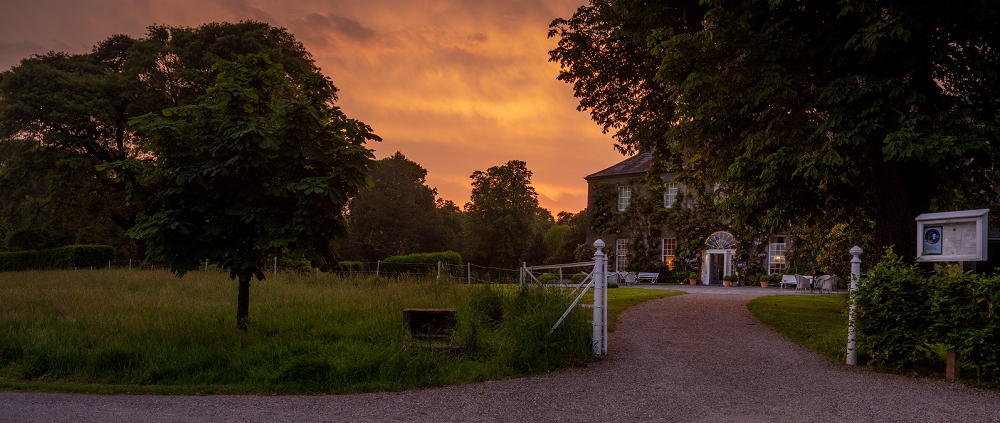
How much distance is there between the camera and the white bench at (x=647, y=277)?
108 feet

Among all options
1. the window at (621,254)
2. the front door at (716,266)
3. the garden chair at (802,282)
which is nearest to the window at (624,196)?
the window at (621,254)

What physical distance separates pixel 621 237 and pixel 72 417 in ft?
105

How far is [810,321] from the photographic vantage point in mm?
13039

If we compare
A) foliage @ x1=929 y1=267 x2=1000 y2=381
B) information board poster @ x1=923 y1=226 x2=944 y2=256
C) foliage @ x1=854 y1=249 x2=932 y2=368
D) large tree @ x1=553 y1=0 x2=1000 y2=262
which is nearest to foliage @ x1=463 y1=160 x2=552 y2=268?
large tree @ x1=553 y1=0 x2=1000 y2=262

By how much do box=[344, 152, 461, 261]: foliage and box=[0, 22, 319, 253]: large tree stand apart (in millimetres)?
21399

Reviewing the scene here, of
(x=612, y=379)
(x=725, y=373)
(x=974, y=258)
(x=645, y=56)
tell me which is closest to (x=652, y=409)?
(x=612, y=379)

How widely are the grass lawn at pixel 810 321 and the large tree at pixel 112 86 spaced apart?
70.0 ft

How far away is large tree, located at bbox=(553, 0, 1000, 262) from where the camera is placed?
34.4 ft

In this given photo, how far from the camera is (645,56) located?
54.1 feet

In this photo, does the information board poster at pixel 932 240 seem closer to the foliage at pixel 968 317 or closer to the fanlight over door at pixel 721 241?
the foliage at pixel 968 317

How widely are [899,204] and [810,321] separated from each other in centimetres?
284

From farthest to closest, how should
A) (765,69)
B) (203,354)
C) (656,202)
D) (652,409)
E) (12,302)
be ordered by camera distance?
(656,202) < (12,302) < (765,69) < (203,354) < (652,409)

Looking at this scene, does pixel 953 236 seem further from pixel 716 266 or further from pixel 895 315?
pixel 716 266

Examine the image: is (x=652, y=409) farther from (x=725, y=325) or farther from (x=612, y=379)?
(x=725, y=325)
